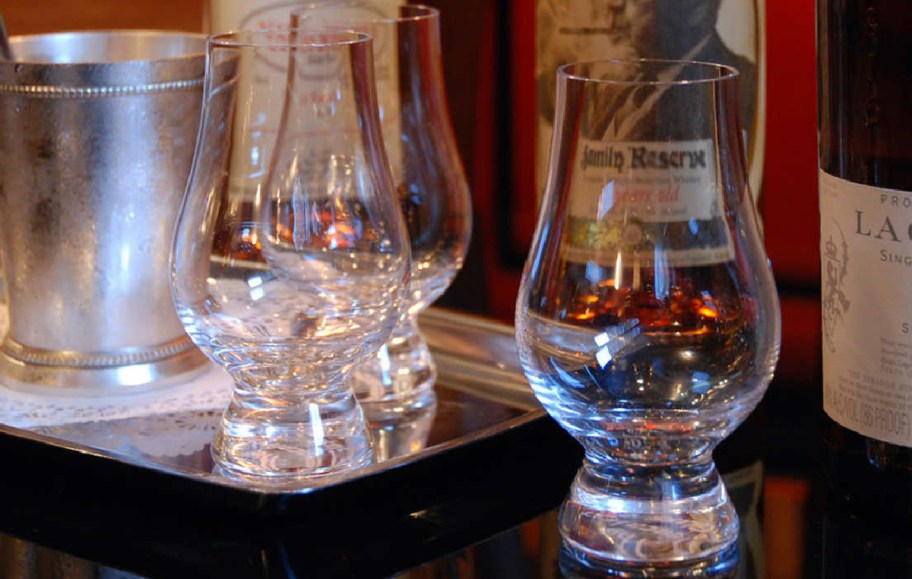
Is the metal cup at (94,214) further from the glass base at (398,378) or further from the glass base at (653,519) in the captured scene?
the glass base at (653,519)

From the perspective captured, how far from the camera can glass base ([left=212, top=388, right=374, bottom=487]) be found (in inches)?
22.5

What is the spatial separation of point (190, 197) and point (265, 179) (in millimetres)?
30

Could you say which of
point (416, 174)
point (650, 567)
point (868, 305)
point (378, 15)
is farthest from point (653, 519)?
point (378, 15)

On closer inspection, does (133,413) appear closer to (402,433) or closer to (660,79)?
(402,433)

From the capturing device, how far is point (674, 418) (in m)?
0.49

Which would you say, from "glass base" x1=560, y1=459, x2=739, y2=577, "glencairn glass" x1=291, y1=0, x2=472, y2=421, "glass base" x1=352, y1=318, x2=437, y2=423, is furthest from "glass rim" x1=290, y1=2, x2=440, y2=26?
"glass base" x1=560, y1=459, x2=739, y2=577

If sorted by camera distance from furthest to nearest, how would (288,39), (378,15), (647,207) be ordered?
(378,15) → (288,39) → (647,207)

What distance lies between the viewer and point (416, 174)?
0.67 meters

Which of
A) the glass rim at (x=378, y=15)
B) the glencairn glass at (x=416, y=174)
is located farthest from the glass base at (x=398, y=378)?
the glass rim at (x=378, y=15)

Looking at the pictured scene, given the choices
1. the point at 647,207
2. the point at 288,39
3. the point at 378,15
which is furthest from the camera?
the point at 378,15

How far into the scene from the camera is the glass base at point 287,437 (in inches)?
22.5

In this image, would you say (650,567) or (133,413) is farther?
(133,413)

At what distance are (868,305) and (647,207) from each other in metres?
0.11

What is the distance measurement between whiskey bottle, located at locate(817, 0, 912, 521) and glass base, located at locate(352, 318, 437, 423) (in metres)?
0.19
